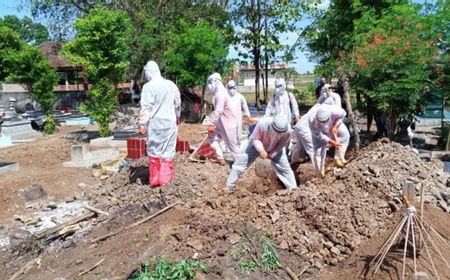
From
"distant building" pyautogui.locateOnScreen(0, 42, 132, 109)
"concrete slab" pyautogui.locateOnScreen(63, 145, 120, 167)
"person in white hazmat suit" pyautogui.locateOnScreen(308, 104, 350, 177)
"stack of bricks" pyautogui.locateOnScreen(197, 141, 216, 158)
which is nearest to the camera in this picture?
"person in white hazmat suit" pyautogui.locateOnScreen(308, 104, 350, 177)

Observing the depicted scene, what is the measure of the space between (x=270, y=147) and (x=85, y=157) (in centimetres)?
598

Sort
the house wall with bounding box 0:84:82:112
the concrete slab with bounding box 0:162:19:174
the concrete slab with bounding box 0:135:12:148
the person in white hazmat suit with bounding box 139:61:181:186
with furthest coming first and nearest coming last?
the house wall with bounding box 0:84:82:112
the concrete slab with bounding box 0:135:12:148
the concrete slab with bounding box 0:162:19:174
the person in white hazmat suit with bounding box 139:61:181:186

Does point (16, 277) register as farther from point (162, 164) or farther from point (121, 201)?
point (162, 164)

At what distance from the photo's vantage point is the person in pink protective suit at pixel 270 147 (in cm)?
567

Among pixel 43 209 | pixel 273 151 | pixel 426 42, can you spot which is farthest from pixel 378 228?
pixel 426 42

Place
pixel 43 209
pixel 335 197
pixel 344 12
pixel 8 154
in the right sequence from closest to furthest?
pixel 335 197 → pixel 43 209 → pixel 8 154 → pixel 344 12

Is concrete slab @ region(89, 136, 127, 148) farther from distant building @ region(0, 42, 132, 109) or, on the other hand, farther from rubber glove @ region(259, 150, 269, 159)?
distant building @ region(0, 42, 132, 109)

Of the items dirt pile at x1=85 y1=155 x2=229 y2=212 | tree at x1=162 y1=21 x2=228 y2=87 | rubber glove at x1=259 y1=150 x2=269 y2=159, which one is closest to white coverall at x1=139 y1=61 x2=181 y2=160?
dirt pile at x1=85 y1=155 x2=229 y2=212

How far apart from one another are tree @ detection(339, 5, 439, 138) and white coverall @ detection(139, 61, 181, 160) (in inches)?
186

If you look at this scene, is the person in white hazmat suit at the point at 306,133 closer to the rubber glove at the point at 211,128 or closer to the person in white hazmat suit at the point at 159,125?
the rubber glove at the point at 211,128

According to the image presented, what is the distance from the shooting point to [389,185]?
5441 millimetres

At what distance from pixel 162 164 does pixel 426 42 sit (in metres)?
6.32

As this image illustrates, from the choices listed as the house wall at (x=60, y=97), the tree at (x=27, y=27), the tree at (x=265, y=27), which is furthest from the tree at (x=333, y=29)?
the tree at (x=27, y=27)

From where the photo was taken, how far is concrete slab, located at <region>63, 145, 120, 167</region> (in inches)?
402
